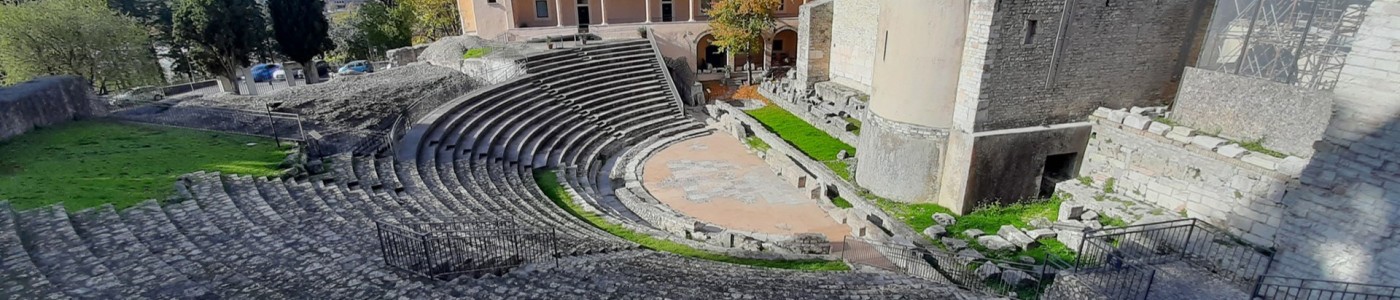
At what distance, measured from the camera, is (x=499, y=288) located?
7.59 meters

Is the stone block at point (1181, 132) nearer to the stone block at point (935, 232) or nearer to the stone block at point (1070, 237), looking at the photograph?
the stone block at point (1070, 237)

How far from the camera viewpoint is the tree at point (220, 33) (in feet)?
81.9

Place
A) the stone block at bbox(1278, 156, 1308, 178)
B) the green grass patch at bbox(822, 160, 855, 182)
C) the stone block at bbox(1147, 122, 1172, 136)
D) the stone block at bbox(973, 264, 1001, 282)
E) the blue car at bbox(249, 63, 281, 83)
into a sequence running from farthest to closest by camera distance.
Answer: the blue car at bbox(249, 63, 281, 83) → the green grass patch at bbox(822, 160, 855, 182) → the stone block at bbox(1147, 122, 1172, 136) → the stone block at bbox(973, 264, 1001, 282) → the stone block at bbox(1278, 156, 1308, 178)

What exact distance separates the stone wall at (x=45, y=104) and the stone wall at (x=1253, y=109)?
897 inches

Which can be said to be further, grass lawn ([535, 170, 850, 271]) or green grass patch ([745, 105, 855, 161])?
green grass patch ([745, 105, 855, 161])

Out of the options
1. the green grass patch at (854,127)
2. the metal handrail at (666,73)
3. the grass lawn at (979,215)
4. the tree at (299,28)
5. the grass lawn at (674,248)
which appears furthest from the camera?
the tree at (299,28)

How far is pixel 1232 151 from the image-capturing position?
10609 mm

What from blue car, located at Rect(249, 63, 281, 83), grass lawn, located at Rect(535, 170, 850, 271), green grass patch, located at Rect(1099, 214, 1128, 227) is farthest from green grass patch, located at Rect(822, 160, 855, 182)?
blue car, located at Rect(249, 63, 281, 83)

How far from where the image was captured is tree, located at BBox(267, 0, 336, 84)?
1074 inches

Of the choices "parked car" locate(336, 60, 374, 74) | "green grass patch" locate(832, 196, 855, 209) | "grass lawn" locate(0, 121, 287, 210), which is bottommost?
"green grass patch" locate(832, 196, 855, 209)

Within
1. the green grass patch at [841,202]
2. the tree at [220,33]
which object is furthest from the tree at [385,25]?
the green grass patch at [841,202]

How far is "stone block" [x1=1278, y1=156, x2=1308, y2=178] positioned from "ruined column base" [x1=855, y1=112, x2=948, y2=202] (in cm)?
535

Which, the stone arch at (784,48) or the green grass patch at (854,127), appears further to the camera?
the stone arch at (784,48)

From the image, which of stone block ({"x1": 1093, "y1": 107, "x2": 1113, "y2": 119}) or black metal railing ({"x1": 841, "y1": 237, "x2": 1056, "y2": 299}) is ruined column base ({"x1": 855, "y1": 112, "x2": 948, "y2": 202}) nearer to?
black metal railing ({"x1": 841, "y1": 237, "x2": 1056, "y2": 299})
